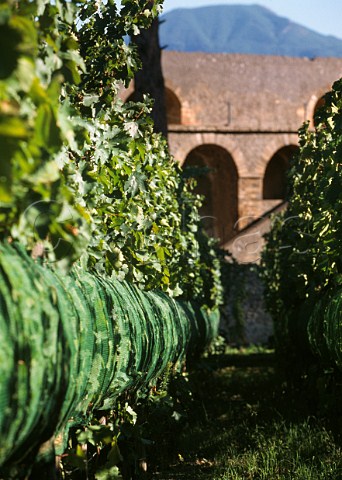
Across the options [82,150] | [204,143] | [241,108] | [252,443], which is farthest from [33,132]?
[241,108]

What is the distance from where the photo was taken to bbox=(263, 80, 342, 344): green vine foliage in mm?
4840

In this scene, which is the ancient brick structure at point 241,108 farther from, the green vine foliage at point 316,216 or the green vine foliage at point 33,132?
the green vine foliage at point 33,132

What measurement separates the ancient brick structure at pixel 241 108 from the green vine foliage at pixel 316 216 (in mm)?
13564

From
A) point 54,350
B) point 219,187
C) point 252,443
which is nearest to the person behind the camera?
point 54,350

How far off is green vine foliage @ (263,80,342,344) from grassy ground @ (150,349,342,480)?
0.97 meters

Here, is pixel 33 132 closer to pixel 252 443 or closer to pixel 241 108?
pixel 252 443

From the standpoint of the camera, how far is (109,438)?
3125 mm

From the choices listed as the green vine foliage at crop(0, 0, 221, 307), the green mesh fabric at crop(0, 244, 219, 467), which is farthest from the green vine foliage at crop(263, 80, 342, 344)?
the green mesh fabric at crop(0, 244, 219, 467)

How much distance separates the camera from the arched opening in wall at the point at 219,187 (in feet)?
78.2

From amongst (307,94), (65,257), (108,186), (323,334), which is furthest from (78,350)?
(307,94)

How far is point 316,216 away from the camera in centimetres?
534

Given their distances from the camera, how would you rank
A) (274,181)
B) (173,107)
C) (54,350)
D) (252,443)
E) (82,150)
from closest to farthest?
(54,350) < (82,150) < (252,443) < (173,107) < (274,181)

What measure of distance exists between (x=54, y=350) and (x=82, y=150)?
5.32 feet

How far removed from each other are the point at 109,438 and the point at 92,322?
22.5 inches
